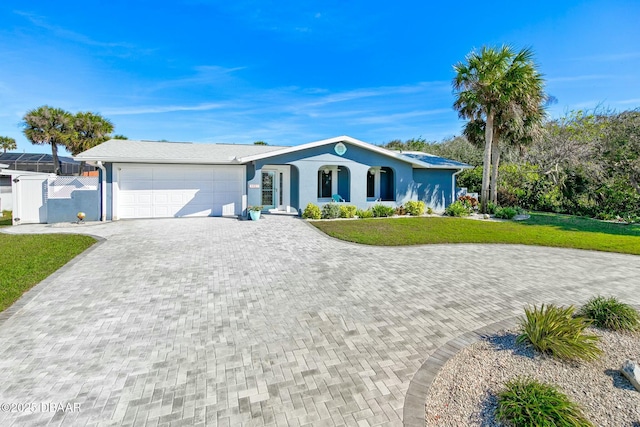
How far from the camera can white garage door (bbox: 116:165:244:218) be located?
16.4 metres

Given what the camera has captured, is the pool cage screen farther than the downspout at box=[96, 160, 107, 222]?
Yes

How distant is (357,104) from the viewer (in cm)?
2917

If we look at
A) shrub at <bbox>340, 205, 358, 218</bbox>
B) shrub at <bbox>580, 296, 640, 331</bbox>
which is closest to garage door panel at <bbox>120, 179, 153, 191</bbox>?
shrub at <bbox>340, 205, 358, 218</bbox>

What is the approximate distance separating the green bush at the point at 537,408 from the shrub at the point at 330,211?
14.1 m

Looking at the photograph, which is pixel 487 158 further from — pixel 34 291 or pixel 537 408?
pixel 34 291

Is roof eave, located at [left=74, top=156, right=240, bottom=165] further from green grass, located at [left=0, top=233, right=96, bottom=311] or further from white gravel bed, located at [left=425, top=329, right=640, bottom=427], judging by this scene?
white gravel bed, located at [left=425, top=329, right=640, bottom=427]

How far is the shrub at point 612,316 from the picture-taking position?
4672 mm

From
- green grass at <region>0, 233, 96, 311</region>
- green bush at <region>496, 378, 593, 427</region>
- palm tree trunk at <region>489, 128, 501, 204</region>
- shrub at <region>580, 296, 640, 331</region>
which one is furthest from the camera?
palm tree trunk at <region>489, 128, 501, 204</region>

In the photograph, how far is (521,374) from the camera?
362 centimetres

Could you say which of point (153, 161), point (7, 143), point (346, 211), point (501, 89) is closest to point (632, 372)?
point (346, 211)

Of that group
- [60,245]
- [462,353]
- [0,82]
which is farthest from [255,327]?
[0,82]

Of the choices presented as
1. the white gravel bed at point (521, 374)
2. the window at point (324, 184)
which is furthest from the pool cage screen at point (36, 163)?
the white gravel bed at point (521, 374)

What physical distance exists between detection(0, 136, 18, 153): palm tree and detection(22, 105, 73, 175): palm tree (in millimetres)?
17214

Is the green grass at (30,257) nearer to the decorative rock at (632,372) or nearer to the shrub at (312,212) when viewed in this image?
the decorative rock at (632,372)
